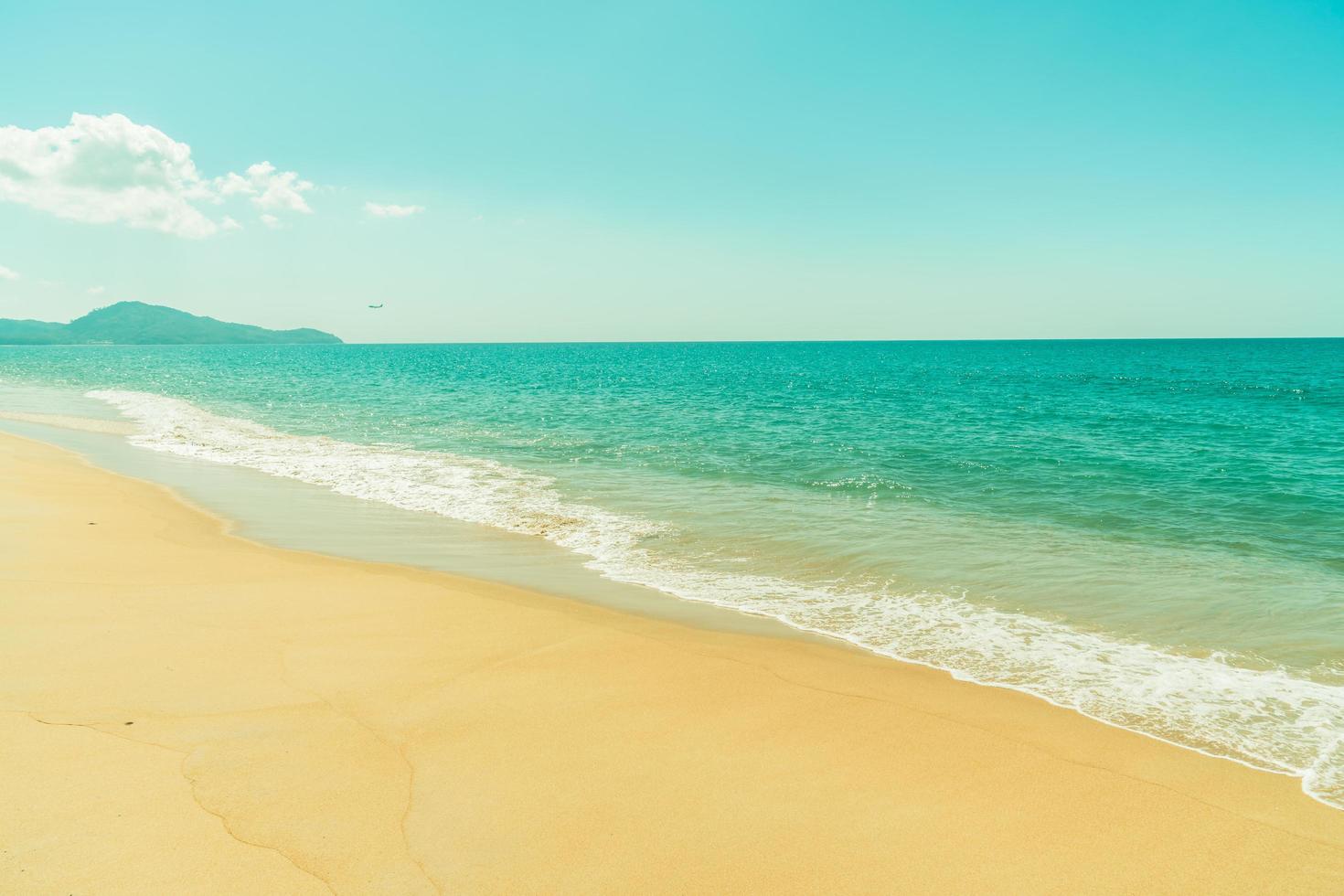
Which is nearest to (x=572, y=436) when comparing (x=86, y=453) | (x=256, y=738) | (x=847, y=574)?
(x=86, y=453)

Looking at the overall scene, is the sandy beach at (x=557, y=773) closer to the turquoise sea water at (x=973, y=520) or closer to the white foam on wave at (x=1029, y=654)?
the white foam on wave at (x=1029, y=654)

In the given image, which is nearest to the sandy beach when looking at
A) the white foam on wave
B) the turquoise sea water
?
the white foam on wave

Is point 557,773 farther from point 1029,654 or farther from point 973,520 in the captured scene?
point 973,520

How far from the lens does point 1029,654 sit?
714 cm

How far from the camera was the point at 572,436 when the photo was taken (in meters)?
25.3

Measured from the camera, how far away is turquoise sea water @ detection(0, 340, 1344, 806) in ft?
22.2

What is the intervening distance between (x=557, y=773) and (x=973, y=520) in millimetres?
10540

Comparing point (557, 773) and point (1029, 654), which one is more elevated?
point (557, 773)

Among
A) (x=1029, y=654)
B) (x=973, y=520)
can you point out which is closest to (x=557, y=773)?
(x=1029, y=654)

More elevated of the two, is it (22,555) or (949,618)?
(22,555)

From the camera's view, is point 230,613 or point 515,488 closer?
point 230,613

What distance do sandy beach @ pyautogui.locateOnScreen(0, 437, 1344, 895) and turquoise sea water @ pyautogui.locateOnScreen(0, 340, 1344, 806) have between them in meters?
1.13

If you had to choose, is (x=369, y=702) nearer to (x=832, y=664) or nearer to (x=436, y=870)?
(x=436, y=870)

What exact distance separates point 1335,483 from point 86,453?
31.9m
